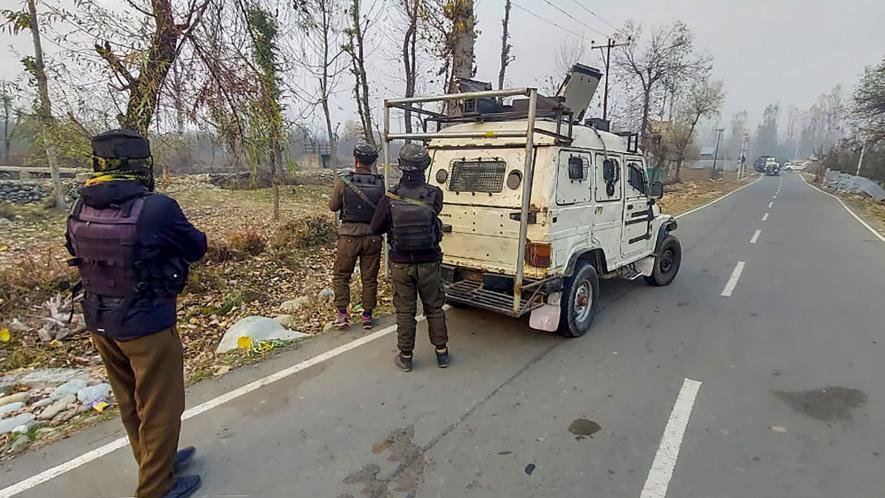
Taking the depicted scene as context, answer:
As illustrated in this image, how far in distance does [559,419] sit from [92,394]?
370 cm

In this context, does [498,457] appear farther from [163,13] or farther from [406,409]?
[163,13]

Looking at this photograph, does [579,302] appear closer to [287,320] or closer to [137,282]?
[287,320]

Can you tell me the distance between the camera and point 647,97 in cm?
3083

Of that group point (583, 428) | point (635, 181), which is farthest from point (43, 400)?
point (635, 181)

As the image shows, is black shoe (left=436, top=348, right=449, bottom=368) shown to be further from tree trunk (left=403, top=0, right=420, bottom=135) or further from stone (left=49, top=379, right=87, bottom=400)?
tree trunk (left=403, top=0, right=420, bottom=135)

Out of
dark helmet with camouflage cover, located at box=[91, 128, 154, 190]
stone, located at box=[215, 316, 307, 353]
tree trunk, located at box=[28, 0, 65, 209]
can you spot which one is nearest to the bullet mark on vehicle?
stone, located at box=[215, 316, 307, 353]

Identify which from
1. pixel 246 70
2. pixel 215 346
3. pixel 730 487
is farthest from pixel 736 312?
pixel 246 70

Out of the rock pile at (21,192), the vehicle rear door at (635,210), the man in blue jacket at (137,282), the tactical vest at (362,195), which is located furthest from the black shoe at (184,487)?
the rock pile at (21,192)

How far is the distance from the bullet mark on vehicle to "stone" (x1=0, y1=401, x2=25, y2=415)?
420cm

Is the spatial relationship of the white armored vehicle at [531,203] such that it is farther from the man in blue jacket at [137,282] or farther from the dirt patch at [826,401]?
the man in blue jacket at [137,282]

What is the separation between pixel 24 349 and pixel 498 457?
4.87 metres

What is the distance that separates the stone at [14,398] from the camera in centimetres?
355

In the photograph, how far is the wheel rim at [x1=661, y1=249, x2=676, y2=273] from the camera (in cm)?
711

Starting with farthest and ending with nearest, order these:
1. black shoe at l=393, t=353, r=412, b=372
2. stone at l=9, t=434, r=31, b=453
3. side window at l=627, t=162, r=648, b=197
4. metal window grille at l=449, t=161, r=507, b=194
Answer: side window at l=627, t=162, r=648, b=197, metal window grille at l=449, t=161, r=507, b=194, black shoe at l=393, t=353, r=412, b=372, stone at l=9, t=434, r=31, b=453
